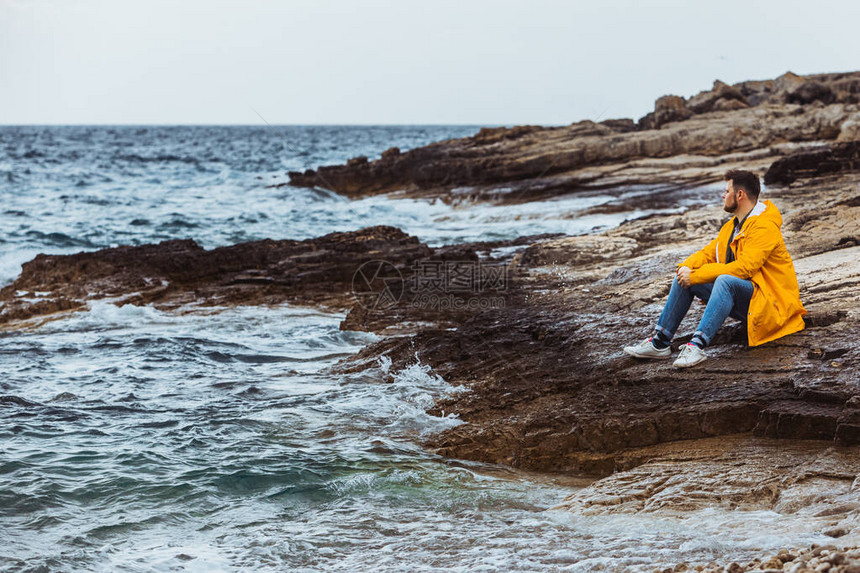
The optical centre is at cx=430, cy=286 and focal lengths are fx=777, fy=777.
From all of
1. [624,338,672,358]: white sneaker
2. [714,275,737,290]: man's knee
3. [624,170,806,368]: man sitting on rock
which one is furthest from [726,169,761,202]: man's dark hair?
[624,338,672,358]: white sneaker

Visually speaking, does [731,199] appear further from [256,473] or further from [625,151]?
[625,151]

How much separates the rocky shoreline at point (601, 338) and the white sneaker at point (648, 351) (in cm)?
9

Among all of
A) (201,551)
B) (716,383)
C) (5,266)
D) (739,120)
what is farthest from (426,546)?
(739,120)

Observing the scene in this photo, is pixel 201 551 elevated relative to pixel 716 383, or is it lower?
lower

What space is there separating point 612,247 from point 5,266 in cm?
1070

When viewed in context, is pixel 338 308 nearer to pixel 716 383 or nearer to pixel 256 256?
pixel 256 256

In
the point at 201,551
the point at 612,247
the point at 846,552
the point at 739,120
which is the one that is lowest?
the point at 201,551

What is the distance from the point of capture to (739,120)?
24062mm

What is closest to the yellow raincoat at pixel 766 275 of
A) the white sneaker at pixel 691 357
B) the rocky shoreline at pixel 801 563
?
the white sneaker at pixel 691 357

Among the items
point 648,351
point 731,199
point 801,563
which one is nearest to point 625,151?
point 731,199

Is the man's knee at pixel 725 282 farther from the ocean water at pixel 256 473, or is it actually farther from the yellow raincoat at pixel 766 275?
the ocean water at pixel 256 473

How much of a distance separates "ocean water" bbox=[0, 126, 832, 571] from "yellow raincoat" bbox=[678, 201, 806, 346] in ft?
6.30

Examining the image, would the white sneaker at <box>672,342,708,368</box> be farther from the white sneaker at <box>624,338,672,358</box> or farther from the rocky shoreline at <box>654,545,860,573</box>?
the rocky shoreline at <box>654,545,860,573</box>

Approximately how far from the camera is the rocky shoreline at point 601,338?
16.0ft
